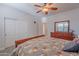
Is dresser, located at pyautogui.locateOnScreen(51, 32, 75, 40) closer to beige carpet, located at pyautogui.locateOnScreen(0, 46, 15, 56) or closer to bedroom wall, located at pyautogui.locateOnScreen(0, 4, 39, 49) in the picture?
bedroom wall, located at pyautogui.locateOnScreen(0, 4, 39, 49)

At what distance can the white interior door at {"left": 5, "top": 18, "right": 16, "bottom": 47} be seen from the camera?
134 cm

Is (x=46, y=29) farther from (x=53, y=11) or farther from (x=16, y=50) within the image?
(x=16, y=50)

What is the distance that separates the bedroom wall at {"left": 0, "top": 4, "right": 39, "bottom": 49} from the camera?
1.32 metres

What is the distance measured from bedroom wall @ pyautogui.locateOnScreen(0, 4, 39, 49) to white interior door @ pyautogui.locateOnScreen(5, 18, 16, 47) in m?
0.04

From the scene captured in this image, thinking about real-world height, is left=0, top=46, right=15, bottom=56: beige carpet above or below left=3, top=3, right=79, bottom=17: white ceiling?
below

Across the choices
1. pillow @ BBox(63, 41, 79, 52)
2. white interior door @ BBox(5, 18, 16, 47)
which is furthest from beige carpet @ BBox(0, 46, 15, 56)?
pillow @ BBox(63, 41, 79, 52)

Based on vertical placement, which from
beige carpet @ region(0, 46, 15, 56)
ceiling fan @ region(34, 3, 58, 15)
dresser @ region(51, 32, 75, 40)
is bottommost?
beige carpet @ region(0, 46, 15, 56)

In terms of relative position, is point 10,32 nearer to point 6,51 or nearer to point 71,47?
point 6,51

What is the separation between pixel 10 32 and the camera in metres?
1.36

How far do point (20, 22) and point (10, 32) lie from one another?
18cm

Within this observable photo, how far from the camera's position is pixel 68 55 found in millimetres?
1336

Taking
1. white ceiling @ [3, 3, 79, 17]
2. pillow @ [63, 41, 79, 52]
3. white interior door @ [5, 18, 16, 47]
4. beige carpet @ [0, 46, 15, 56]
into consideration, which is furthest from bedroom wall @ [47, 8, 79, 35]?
beige carpet @ [0, 46, 15, 56]

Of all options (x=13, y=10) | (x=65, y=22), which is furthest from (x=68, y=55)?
(x=13, y=10)

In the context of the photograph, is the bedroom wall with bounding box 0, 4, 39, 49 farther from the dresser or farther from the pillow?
the pillow
